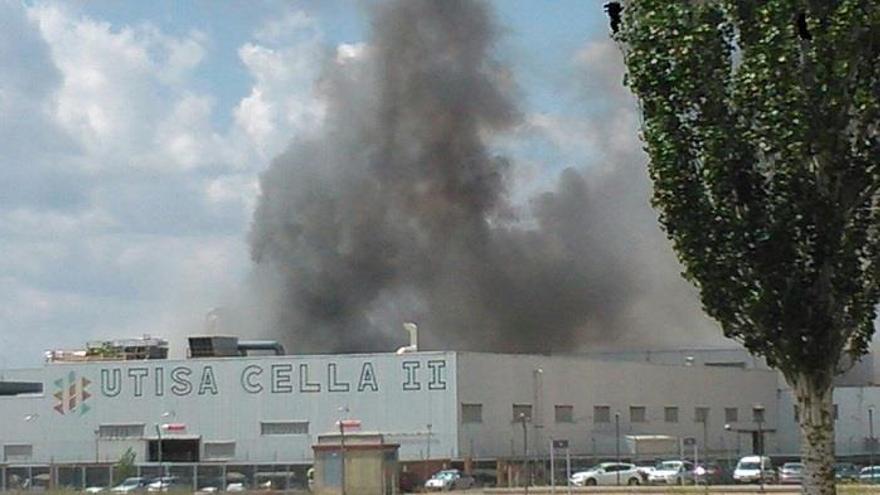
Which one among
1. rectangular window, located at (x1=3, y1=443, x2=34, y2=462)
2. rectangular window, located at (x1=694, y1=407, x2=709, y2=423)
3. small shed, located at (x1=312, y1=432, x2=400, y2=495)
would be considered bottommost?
small shed, located at (x1=312, y1=432, x2=400, y2=495)

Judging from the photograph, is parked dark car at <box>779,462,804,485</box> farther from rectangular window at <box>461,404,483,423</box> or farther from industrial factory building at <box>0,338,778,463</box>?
rectangular window at <box>461,404,483,423</box>

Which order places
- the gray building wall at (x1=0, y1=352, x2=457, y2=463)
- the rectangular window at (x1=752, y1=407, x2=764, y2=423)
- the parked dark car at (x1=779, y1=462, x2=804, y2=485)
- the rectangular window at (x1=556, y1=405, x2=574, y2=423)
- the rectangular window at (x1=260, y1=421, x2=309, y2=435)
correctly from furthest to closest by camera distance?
the rectangular window at (x1=752, y1=407, x2=764, y2=423)
the rectangular window at (x1=556, y1=405, x2=574, y2=423)
the rectangular window at (x1=260, y1=421, x2=309, y2=435)
the gray building wall at (x1=0, y1=352, x2=457, y2=463)
the parked dark car at (x1=779, y1=462, x2=804, y2=485)

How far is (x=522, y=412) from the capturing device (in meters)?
89.3

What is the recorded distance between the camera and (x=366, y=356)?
286 ft

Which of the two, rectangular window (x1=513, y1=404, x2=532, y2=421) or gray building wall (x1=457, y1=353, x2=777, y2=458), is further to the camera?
rectangular window (x1=513, y1=404, x2=532, y2=421)

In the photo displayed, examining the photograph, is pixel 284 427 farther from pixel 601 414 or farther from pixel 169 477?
pixel 601 414

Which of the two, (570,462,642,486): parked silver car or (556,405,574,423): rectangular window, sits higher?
(556,405,574,423): rectangular window

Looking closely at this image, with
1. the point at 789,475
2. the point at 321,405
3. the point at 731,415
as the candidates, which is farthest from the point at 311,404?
the point at 731,415

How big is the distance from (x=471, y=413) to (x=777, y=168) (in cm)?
5264

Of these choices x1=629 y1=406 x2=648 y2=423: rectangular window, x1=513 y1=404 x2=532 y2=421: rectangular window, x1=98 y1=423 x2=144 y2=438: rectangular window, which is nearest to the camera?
x1=513 y1=404 x2=532 y2=421: rectangular window

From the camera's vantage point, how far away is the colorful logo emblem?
3713 inches

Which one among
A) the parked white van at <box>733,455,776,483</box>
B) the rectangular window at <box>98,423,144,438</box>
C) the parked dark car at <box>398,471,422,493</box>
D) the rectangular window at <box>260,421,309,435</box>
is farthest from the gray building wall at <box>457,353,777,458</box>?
the rectangular window at <box>98,423,144,438</box>

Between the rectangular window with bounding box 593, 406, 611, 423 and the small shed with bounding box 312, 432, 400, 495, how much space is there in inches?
1104

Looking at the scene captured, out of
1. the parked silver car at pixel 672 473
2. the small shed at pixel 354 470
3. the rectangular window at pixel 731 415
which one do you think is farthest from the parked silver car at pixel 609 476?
the rectangular window at pixel 731 415
